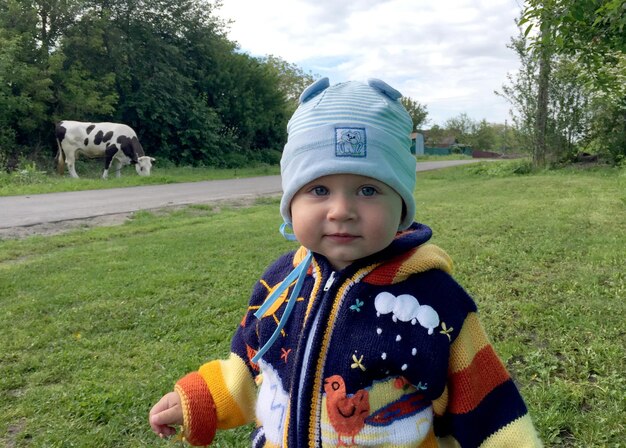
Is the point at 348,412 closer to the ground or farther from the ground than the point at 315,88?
closer to the ground

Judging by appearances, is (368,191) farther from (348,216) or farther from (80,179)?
(80,179)

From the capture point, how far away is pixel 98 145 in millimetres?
18688

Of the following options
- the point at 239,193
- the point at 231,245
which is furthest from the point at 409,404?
the point at 239,193

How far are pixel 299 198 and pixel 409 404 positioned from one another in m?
0.59

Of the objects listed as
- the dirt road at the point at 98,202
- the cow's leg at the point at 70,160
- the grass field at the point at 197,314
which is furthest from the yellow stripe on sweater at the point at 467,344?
the cow's leg at the point at 70,160

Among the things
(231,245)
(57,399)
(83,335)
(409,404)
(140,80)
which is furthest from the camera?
(140,80)

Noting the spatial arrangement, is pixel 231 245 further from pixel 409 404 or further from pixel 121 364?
pixel 409 404

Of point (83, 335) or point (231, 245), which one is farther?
point (231, 245)

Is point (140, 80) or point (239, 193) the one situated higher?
point (140, 80)

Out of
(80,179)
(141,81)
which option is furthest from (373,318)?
(141,81)

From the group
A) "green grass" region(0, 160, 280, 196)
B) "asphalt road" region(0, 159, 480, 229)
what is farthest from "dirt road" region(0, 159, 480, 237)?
"green grass" region(0, 160, 280, 196)

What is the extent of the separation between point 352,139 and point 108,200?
11112 mm

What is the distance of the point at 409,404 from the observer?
1357 mm

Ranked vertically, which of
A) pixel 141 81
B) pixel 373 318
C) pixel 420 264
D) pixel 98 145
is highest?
pixel 141 81
